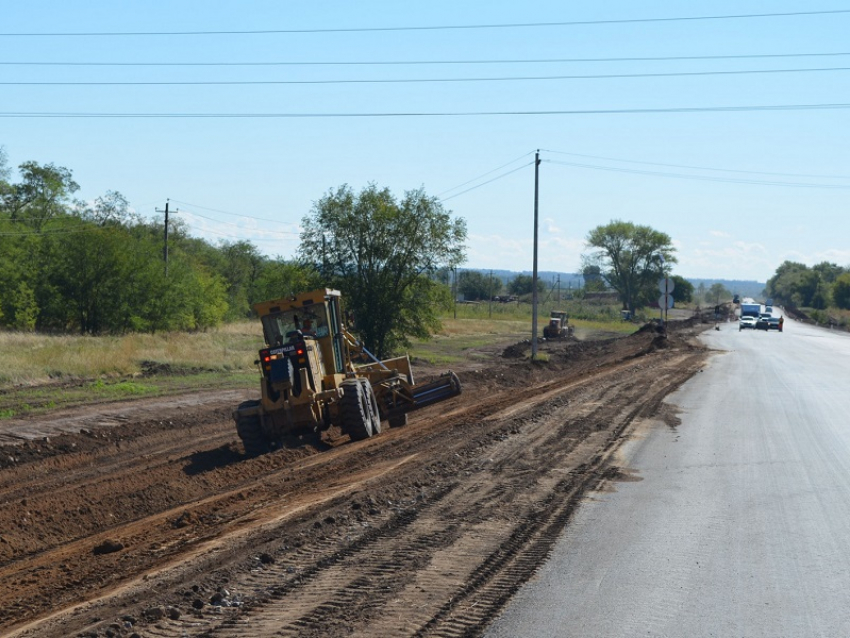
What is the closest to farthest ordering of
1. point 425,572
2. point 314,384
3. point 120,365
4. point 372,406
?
point 425,572 < point 314,384 < point 372,406 < point 120,365

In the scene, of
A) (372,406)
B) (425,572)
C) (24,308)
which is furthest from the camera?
A: (24,308)

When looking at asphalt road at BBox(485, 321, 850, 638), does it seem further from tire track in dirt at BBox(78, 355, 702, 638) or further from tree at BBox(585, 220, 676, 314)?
tree at BBox(585, 220, 676, 314)

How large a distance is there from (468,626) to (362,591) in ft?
3.52

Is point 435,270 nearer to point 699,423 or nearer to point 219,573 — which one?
point 699,423

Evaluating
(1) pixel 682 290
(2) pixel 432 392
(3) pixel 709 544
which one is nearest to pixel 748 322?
(2) pixel 432 392

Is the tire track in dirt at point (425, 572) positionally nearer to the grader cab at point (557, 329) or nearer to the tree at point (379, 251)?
the tree at point (379, 251)

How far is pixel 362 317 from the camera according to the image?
1500 inches

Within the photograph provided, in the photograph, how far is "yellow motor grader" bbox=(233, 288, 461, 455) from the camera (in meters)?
15.9

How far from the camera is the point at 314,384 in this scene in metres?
16.2

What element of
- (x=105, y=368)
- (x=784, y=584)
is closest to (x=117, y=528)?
(x=784, y=584)

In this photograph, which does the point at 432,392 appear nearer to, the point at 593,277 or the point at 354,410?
the point at 354,410

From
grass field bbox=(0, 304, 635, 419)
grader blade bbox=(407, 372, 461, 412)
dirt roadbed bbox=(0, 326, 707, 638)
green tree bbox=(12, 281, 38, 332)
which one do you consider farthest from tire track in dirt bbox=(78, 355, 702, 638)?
green tree bbox=(12, 281, 38, 332)

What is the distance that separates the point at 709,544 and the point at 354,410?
8831 millimetres

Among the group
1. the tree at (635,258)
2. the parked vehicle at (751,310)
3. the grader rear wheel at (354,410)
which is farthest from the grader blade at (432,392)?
the tree at (635,258)
